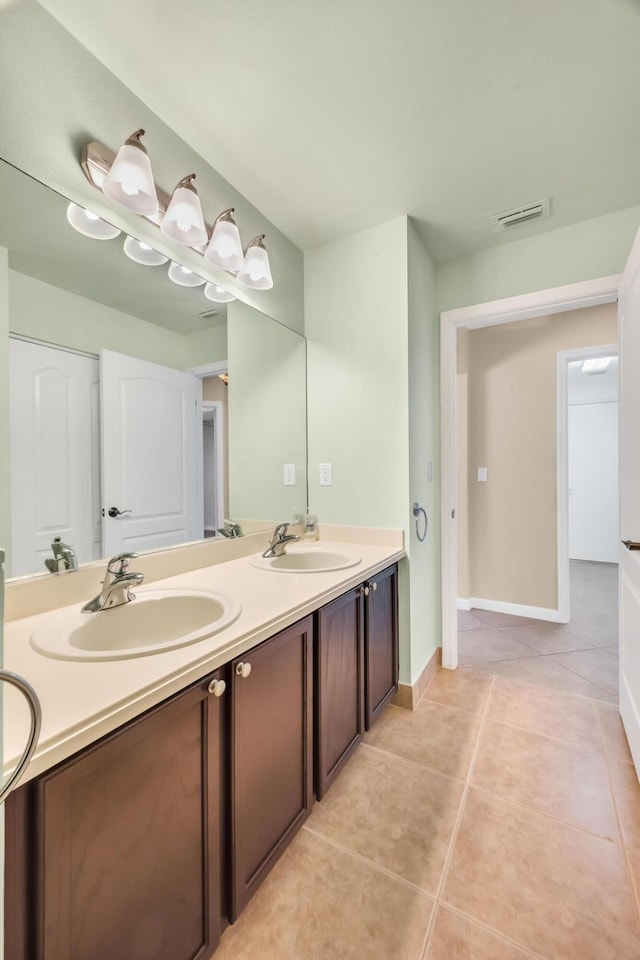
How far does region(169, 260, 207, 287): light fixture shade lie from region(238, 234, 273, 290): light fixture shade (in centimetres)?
22

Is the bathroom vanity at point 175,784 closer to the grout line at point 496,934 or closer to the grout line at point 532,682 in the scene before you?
the grout line at point 496,934

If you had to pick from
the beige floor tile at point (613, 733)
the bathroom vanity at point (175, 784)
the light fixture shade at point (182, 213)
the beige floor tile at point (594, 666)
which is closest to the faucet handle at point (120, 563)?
the bathroom vanity at point (175, 784)

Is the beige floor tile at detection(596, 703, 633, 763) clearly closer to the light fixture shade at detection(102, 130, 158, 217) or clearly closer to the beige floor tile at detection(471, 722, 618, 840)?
the beige floor tile at detection(471, 722, 618, 840)

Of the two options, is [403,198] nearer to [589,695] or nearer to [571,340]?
[571,340]

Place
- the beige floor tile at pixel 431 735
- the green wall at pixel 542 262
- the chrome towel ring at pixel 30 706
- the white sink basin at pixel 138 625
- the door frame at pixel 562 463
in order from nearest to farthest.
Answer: the chrome towel ring at pixel 30 706, the white sink basin at pixel 138 625, the beige floor tile at pixel 431 735, the green wall at pixel 542 262, the door frame at pixel 562 463

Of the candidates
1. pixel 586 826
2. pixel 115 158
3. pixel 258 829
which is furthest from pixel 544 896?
pixel 115 158

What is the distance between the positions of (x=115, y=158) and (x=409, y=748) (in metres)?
2.35

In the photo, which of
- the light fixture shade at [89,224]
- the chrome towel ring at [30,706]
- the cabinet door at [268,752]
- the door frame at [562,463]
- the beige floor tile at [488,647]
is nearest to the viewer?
the chrome towel ring at [30,706]

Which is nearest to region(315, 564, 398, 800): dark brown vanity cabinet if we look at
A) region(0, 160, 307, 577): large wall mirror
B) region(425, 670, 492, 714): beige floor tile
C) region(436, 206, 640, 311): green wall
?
region(425, 670, 492, 714): beige floor tile

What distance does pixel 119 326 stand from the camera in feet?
4.28

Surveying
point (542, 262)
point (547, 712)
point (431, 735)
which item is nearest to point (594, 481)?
point (542, 262)

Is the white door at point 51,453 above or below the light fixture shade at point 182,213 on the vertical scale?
below

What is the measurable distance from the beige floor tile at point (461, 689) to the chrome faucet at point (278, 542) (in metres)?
1.09

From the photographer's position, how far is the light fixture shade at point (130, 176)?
3.76 ft
